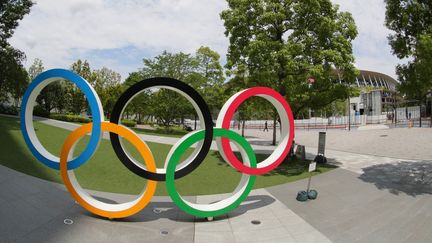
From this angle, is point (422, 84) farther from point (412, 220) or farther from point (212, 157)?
point (212, 157)

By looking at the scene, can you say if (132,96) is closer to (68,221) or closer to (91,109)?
(91,109)

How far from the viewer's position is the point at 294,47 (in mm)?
16391

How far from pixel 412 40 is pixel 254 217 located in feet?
36.8

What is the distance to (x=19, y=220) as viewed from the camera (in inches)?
300

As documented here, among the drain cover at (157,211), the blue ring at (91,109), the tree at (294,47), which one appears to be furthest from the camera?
the tree at (294,47)

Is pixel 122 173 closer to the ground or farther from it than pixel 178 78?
closer to the ground

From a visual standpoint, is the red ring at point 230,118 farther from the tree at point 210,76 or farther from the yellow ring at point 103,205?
the tree at point 210,76

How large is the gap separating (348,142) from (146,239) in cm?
2598

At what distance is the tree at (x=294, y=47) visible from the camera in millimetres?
16359

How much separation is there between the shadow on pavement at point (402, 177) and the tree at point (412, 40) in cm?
436

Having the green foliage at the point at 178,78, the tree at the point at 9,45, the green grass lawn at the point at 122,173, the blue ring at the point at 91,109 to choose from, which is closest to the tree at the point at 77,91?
the green foliage at the point at 178,78

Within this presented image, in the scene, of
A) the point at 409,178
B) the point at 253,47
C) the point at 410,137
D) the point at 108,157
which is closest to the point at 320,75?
the point at 253,47

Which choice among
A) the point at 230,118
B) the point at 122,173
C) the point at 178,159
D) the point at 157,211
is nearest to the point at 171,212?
the point at 157,211

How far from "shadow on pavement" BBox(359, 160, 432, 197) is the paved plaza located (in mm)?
84
